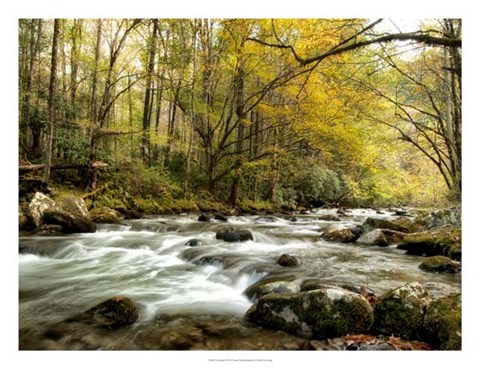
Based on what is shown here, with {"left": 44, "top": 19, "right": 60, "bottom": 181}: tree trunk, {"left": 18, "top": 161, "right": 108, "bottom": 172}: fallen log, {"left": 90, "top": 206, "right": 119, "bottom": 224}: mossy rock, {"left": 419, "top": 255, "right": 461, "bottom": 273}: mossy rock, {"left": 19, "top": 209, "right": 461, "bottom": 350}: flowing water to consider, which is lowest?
{"left": 19, "top": 209, "right": 461, "bottom": 350}: flowing water

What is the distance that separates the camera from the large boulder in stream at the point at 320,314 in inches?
102

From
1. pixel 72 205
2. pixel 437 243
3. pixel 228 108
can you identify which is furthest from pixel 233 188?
pixel 437 243

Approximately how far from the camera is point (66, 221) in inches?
252

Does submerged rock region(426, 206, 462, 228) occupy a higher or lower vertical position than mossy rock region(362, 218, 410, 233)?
higher

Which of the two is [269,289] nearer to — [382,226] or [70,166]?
[382,226]

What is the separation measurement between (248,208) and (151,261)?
25.5 feet

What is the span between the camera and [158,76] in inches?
374

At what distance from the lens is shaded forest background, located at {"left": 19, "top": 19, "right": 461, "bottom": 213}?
200 inches

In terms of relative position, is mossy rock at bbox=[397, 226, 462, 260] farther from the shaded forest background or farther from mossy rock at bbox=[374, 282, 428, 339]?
mossy rock at bbox=[374, 282, 428, 339]

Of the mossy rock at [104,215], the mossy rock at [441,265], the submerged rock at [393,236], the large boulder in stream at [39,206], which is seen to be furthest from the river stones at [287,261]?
the mossy rock at [104,215]

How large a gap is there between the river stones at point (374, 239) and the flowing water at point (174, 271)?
0.67 ft

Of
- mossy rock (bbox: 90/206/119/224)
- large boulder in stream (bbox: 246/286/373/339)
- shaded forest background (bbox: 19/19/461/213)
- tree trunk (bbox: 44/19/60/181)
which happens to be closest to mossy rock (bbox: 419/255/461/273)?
shaded forest background (bbox: 19/19/461/213)

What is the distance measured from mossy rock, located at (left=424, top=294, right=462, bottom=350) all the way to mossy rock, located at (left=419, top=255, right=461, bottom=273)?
178cm

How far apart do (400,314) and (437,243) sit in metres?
3.00
